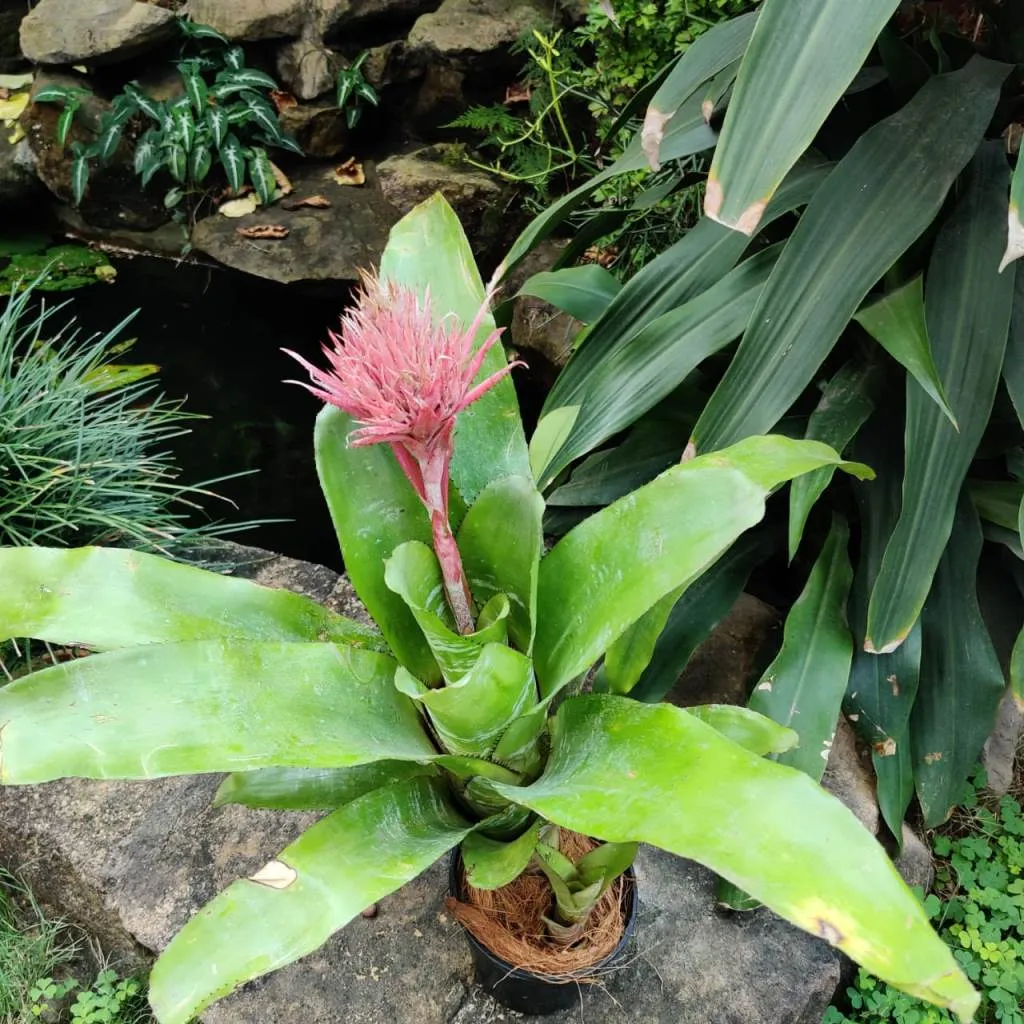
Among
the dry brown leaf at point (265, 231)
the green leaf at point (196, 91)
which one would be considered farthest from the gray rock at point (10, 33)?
the dry brown leaf at point (265, 231)

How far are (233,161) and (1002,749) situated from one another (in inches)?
154

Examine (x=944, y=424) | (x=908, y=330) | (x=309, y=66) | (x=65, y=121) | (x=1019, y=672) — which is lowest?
(x=65, y=121)

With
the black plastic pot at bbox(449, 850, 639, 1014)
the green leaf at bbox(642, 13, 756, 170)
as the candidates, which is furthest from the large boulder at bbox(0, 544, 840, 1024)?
the green leaf at bbox(642, 13, 756, 170)

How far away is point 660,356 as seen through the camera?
1247mm

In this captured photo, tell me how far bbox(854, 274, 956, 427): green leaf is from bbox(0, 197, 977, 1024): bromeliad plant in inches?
15.3

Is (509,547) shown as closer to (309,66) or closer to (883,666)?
(883,666)

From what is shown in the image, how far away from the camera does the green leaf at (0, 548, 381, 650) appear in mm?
680

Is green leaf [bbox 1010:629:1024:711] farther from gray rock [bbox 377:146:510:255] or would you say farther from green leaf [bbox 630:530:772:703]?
gray rock [bbox 377:146:510:255]

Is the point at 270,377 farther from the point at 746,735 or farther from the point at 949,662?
the point at 746,735

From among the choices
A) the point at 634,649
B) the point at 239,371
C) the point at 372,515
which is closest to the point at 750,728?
the point at 634,649

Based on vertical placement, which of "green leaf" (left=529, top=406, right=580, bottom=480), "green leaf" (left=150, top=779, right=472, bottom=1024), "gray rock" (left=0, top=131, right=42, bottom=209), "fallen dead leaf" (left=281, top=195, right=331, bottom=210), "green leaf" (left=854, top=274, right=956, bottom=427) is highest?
"green leaf" (left=854, top=274, right=956, bottom=427)

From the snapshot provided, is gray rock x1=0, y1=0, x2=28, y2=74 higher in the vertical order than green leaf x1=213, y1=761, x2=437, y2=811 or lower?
lower

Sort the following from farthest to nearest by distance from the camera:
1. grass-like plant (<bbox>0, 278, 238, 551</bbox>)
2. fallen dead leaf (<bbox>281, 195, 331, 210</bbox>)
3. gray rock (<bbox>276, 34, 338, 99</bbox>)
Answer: gray rock (<bbox>276, 34, 338, 99</bbox>) < fallen dead leaf (<bbox>281, 195, 331, 210</bbox>) < grass-like plant (<bbox>0, 278, 238, 551</bbox>)

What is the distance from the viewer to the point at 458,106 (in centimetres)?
399
